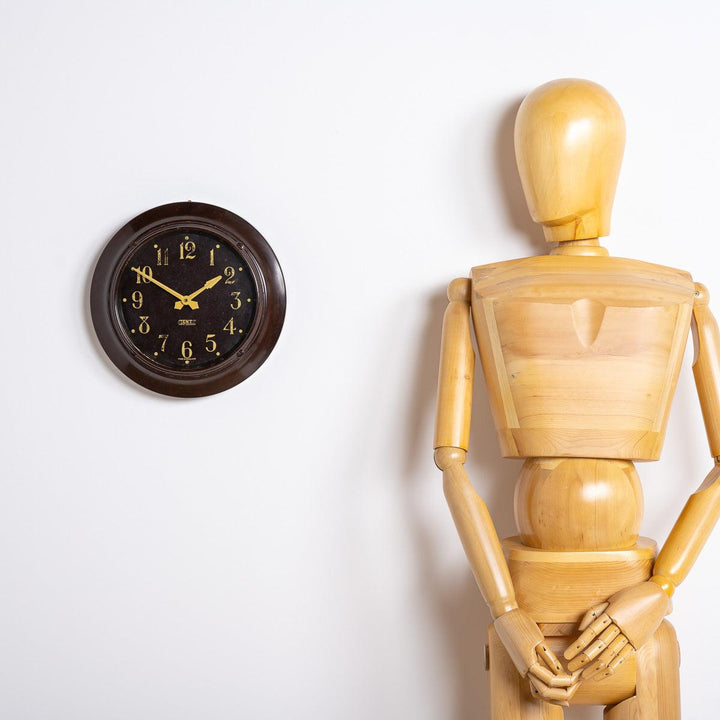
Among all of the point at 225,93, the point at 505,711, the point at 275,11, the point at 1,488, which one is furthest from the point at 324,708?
the point at 275,11

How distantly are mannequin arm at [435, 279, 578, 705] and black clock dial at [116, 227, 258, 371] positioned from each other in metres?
0.43

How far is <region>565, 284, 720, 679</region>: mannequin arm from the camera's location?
4.45 ft

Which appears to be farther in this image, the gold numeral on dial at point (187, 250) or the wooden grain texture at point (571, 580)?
the gold numeral on dial at point (187, 250)

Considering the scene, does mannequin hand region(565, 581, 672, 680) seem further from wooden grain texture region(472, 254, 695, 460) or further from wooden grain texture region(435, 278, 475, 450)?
wooden grain texture region(435, 278, 475, 450)

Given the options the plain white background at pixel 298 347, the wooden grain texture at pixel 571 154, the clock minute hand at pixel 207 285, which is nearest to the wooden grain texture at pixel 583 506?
the plain white background at pixel 298 347

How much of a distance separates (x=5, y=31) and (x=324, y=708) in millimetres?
1515

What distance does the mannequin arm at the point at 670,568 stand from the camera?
53.4 inches

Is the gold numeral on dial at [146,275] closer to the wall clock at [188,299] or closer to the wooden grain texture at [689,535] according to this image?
the wall clock at [188,299]

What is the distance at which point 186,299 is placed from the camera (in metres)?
1.76

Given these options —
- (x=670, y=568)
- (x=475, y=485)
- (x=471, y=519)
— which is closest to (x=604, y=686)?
(x=670, y=568)

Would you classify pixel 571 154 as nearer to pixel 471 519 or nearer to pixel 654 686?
pixel 471 519

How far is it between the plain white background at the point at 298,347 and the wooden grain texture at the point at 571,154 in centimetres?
17

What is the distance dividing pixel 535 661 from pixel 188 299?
93 centimetres

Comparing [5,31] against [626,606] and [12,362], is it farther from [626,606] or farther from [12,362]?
[626,606]
